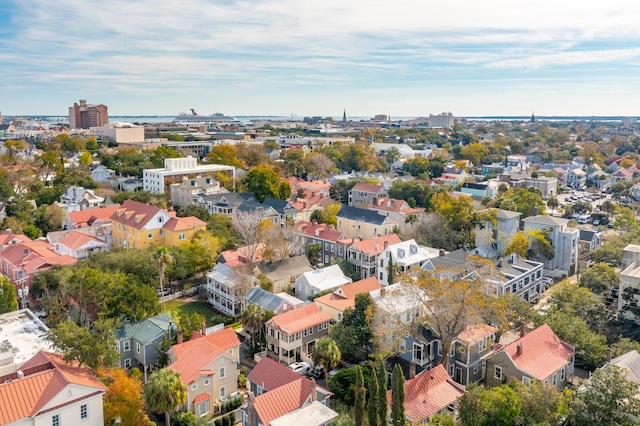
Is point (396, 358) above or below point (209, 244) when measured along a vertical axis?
below

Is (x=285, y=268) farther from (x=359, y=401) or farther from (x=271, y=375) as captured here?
(x=359, y=401)

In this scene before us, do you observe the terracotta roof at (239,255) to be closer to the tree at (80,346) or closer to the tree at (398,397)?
the tree at (80,346)

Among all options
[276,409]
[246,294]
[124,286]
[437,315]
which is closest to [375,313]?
[437,315]

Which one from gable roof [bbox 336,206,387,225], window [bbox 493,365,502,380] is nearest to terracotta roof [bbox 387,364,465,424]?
window [bbox 493,365,502,380]

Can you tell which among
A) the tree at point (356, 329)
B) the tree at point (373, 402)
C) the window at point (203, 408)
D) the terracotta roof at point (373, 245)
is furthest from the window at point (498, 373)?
the terracotta roof at point (373, 245)

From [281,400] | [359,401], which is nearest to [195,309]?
[281,400]

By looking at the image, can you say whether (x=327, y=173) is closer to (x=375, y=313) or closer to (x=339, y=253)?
(x=339, y=253)
